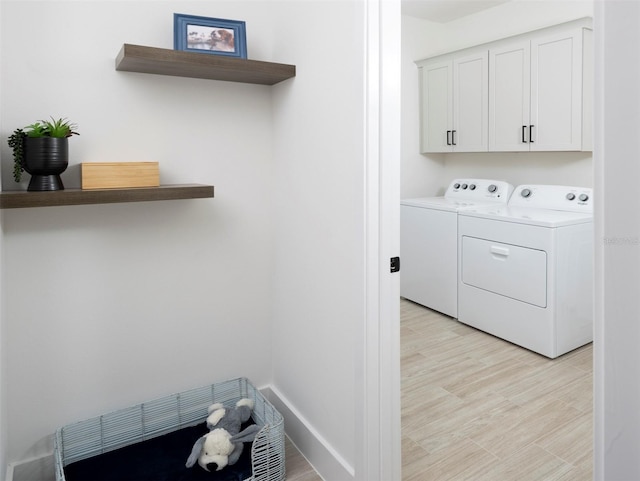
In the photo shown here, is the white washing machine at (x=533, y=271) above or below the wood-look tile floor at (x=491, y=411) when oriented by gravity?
above

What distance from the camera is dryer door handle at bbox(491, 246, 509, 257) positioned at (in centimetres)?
313

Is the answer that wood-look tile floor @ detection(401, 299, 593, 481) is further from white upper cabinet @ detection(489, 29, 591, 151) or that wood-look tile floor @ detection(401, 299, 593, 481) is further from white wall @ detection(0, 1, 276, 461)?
white upper cabinet @ detection(489, 29, 591, 151)

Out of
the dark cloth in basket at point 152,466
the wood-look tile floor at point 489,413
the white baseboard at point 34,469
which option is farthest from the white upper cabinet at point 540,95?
the white baseboard at point 34,469

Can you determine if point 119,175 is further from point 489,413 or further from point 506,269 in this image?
point 506,269

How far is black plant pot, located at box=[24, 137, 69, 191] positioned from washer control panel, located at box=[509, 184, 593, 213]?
304cm

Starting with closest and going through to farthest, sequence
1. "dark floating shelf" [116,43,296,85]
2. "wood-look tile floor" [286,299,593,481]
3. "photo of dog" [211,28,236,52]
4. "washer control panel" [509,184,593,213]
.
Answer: "dark floating shelf" [116,43,296,85] → "photo of dog" [211,28,236,52] → "wood-look tile floor" [286,299,593,481] → "washer control panel" [509,184,593,213]

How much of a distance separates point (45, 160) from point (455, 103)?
333 centimetres

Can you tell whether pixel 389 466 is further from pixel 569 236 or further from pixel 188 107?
pixel 569 236

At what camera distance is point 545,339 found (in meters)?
2.92

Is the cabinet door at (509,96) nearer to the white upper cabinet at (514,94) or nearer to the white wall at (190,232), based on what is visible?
the white upper cabinet at (514,94)

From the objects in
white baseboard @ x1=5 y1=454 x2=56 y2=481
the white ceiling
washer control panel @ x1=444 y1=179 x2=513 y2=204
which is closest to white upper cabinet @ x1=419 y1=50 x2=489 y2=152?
washer control panel @ x1=444 y1=179 x2=513 y2=204

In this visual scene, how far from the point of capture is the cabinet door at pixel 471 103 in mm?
3822

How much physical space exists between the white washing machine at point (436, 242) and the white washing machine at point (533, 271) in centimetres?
11

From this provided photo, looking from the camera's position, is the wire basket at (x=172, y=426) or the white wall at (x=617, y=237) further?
the wire basket at (x=172, y=426)
